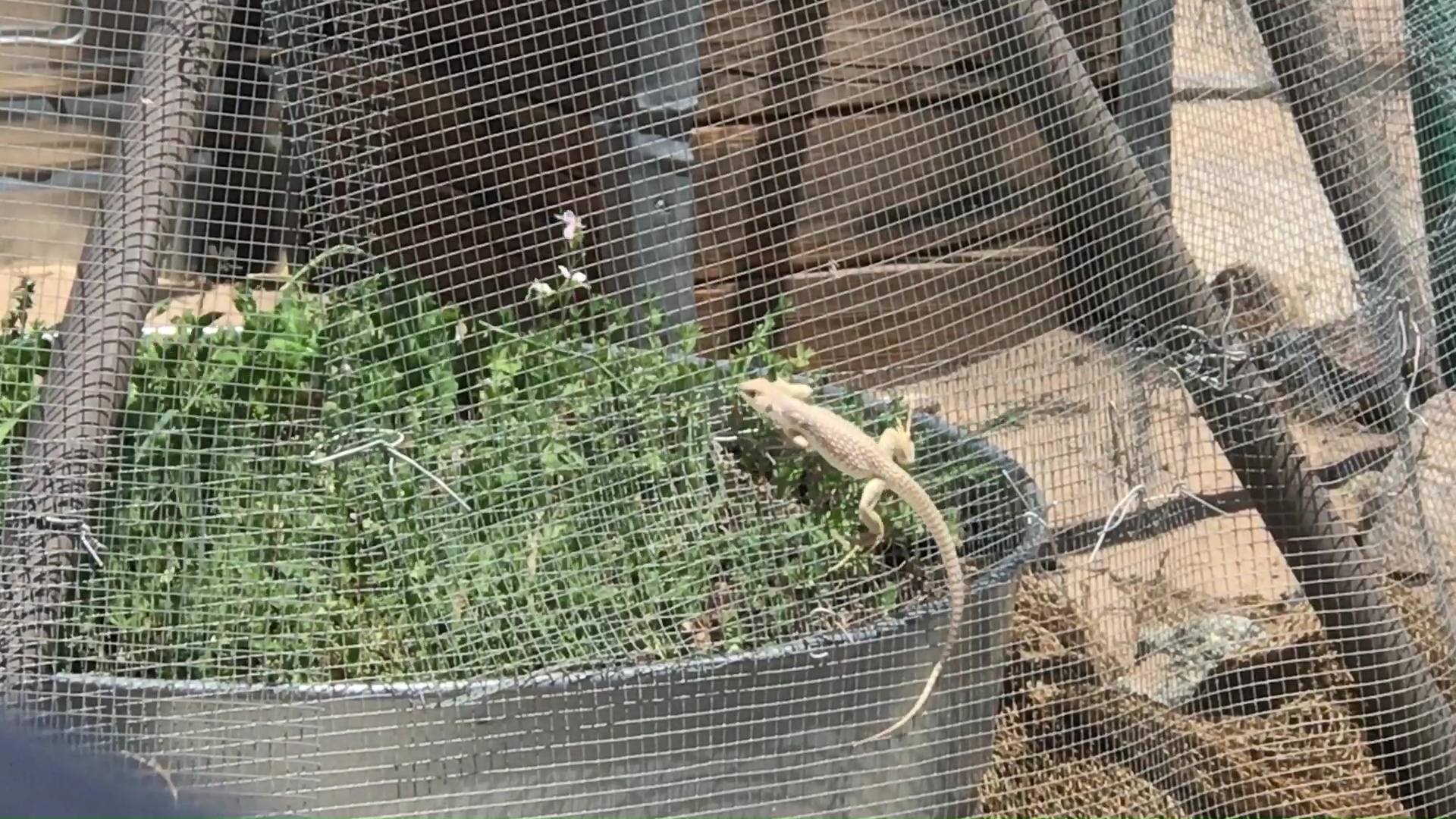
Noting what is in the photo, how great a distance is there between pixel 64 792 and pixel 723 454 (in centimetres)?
138

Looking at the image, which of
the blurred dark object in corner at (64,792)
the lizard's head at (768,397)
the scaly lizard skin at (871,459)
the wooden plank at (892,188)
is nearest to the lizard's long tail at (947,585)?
the scaly lizard skin at (871,459)

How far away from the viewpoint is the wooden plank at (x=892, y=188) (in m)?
2.48

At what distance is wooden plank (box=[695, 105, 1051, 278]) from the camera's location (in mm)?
2482

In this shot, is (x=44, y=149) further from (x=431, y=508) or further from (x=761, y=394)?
(x=761, y=394)

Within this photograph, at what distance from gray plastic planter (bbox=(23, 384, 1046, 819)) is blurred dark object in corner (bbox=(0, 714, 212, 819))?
30.1 inches

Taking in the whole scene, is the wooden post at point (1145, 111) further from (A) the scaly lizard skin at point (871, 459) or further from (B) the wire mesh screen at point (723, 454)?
(A) the scaly lizard skin at point (871, 459)

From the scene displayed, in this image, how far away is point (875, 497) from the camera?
190cm

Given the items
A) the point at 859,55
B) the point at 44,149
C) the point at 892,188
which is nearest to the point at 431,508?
the point at 892,188

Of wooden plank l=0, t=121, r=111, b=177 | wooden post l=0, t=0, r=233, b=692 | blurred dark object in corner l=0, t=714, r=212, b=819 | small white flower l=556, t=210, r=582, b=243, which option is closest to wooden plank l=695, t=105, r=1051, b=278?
small white flower l=556, t=210, r=582, b=243

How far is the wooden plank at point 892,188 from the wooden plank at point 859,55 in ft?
0.17

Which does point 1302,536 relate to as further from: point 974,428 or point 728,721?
point 728,721

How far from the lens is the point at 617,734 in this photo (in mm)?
1671

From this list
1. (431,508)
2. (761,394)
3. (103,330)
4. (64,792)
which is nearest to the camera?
(64,792)

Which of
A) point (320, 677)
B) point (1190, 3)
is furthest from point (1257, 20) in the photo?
point (320, 677)
